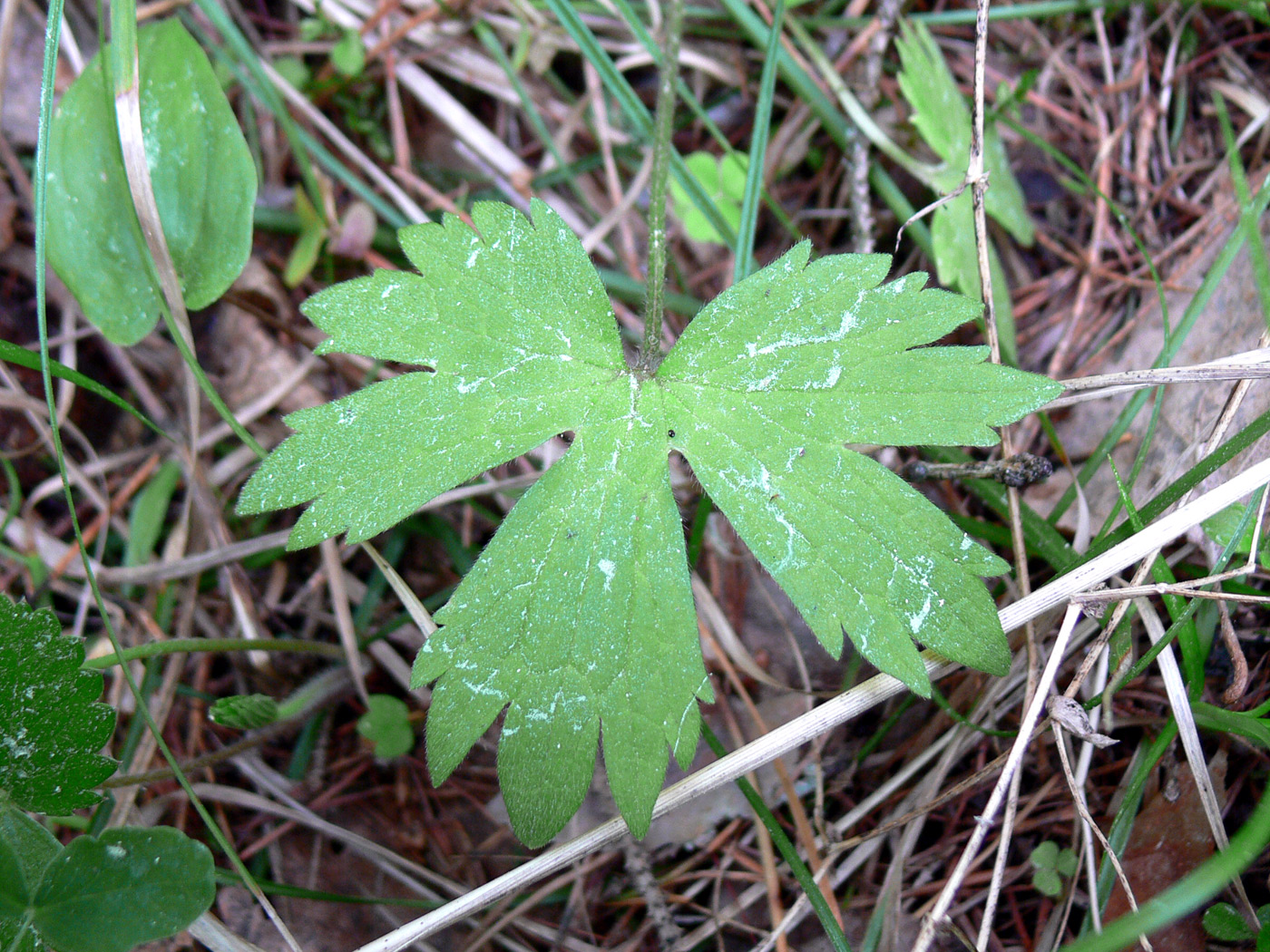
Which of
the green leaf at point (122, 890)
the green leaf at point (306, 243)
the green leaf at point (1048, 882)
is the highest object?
the green leaf at point (306, 243)

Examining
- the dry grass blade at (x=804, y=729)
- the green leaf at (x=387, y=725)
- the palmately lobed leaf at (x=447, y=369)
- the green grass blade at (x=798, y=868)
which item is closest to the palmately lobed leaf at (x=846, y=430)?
the dry grass blade at (x=804, y=729)

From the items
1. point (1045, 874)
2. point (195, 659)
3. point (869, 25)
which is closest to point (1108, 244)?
point (869, 25)

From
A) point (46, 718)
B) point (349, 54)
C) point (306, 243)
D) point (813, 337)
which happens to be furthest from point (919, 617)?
point (349, 54)

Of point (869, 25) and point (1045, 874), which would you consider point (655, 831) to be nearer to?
point (1045, 874)

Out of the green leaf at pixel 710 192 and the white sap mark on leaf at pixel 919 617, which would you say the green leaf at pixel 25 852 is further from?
the green leaf at pixel 710 192

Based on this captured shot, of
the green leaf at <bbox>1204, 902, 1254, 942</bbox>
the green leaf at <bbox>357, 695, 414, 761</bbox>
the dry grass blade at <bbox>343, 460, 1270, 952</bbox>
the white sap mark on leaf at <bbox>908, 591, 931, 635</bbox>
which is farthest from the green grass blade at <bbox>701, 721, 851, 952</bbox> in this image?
the green leaf at <bbox>357, 695, 414, 761</bbox>

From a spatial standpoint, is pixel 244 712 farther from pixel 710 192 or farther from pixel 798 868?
pixel 710 192
